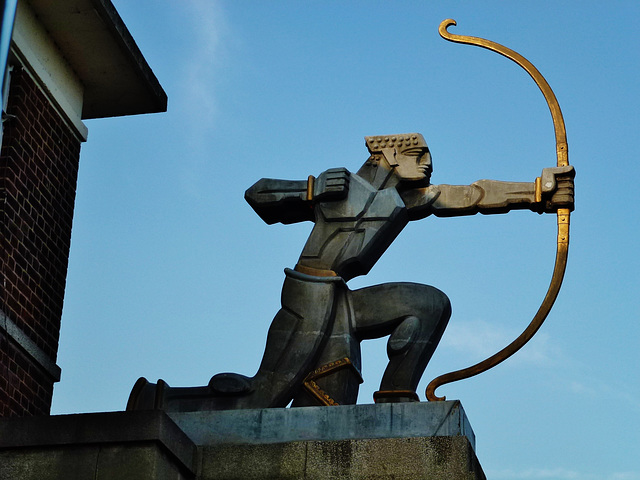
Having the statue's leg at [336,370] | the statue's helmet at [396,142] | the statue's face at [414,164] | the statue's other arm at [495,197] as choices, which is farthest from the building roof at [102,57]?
the statue's leg at [336,370]

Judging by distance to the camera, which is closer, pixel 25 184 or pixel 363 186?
pixel 363 186

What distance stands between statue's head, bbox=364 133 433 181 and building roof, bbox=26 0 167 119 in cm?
332

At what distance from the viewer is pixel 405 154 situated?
9.95 metres

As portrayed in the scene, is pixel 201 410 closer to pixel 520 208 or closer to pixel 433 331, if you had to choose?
pixel 433 331

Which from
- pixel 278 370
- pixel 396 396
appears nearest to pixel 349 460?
pixel 396 396

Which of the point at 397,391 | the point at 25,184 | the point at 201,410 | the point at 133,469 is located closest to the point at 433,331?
the point at 397,391

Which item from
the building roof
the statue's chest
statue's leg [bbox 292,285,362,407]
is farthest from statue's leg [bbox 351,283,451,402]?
the building roof

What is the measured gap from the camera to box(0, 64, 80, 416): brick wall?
10086 millimetres

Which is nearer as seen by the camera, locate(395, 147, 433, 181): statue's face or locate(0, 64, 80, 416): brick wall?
locate(395, 147, 433, 181): statue's face

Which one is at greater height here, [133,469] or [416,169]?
[416,169]

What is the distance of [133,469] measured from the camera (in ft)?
24.5

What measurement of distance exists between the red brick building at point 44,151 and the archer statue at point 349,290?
66.6 inches

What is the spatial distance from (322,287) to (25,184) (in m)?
3.28

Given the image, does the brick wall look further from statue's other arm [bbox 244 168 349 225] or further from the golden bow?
the golden bow
